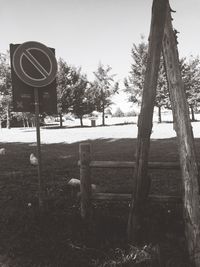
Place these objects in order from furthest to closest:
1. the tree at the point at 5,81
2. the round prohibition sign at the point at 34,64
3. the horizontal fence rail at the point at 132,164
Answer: the tree at the point at 5,81 < the round prohibition sign at the point at 34,64 < the horizontal fence rail at the point at 132,164

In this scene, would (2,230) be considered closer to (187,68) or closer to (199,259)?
(199,259)

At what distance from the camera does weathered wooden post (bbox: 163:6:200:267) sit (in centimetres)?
337

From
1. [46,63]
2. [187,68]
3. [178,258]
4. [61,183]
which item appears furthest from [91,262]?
[187,68]

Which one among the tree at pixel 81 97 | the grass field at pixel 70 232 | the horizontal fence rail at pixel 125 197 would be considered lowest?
the grass field at pixel 70 232

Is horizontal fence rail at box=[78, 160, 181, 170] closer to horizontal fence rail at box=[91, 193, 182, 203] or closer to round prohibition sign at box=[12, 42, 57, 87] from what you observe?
horizontal fence rail at box=[91, 193, 182, 203]

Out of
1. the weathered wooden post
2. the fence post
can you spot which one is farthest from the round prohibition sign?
the weathered wooden post

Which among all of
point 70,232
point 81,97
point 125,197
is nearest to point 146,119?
point 125,197

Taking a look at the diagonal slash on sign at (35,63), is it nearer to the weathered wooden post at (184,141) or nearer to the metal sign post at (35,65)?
the metal sign post at (35,65)

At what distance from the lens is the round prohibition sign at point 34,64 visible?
436cm

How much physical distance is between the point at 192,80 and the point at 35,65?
44645mm

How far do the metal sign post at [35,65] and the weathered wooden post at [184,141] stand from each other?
1903mm

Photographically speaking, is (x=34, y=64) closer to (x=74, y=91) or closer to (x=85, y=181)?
(x=85, y=181)

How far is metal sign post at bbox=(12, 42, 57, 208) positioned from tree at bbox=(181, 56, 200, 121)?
4227 centimetres

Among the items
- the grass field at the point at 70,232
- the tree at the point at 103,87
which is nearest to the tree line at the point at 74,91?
the tree at the point at 103,87
